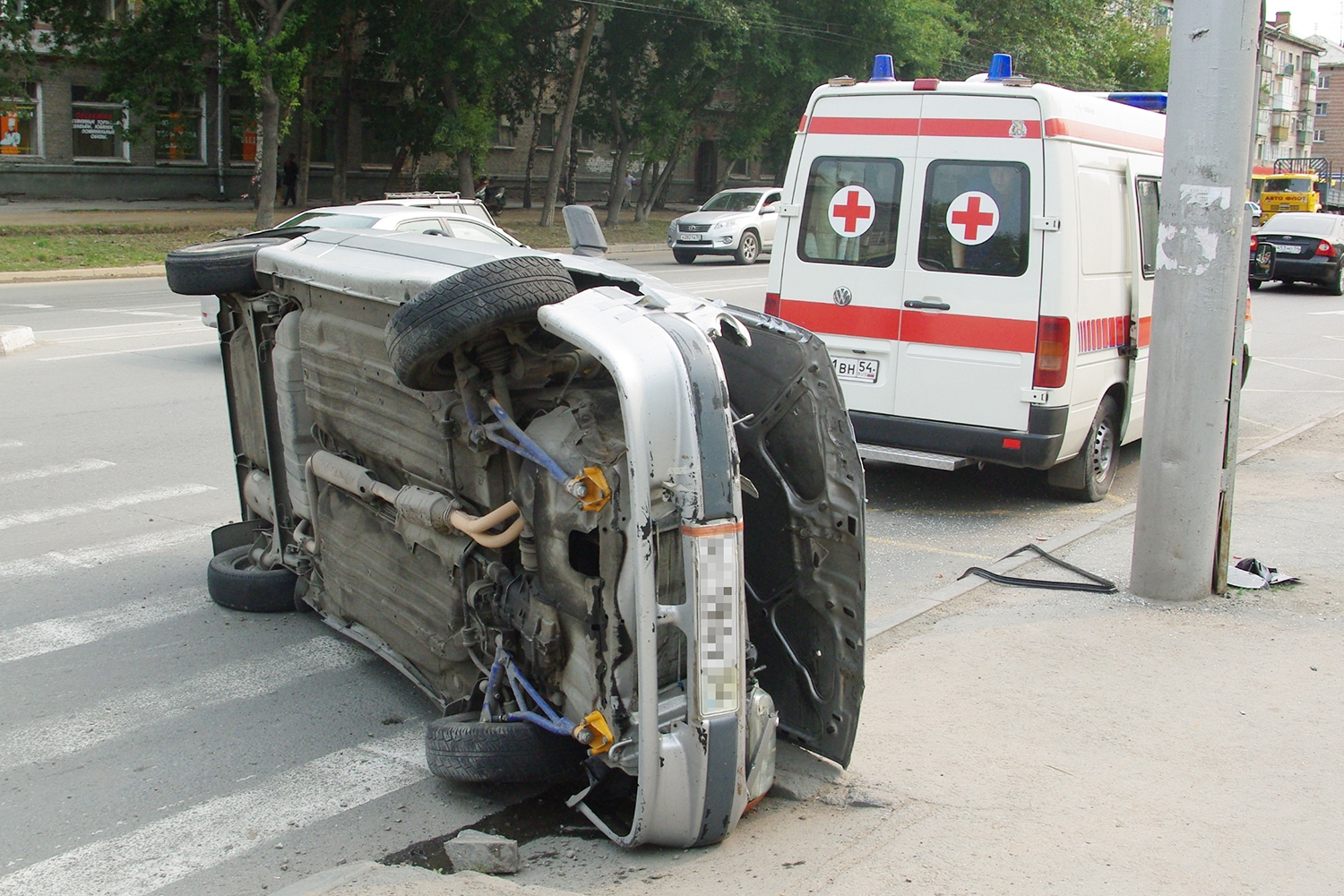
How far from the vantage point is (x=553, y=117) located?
43.8 meters

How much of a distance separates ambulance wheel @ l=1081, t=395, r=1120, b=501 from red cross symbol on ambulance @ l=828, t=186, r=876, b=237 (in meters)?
1.98

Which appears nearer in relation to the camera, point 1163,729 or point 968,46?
point 1163,729

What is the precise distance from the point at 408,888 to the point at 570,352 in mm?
1567

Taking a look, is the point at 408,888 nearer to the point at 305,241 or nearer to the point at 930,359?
the point at 305,241

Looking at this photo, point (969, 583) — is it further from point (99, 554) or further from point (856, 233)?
point (99, 554)

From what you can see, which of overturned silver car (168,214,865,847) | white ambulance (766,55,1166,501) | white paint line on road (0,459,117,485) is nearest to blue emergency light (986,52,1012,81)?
white ambulance (766,55,1166,501)

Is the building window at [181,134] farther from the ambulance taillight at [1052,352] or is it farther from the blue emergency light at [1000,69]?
the ambulance taillight at [1052,352]

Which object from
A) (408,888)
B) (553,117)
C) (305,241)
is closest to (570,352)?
(408,888)

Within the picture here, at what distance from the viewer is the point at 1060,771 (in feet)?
13.7

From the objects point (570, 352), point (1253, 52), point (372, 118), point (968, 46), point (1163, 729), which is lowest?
point (1163, 729)

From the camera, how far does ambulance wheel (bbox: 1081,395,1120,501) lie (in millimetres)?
8359

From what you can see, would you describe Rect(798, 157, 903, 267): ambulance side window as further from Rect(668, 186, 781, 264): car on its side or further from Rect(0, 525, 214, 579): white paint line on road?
Rect(668, 186, 781, 264): car on its side

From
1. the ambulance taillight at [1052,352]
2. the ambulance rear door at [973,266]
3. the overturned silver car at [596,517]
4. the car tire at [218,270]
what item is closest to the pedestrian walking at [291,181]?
the ambulance rear door at [973,266]

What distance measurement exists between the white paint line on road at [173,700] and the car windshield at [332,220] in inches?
238
